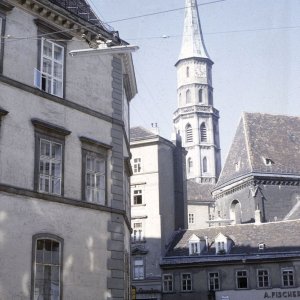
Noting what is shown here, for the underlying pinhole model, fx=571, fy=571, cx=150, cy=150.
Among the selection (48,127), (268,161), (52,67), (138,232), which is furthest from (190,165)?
(48,127)

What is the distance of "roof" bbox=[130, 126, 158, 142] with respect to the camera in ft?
161

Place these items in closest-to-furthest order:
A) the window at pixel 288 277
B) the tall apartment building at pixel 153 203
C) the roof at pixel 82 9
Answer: the roof at pixel 82 9, the window at pixel 288 277, the tall apartment building at pixel 153 203

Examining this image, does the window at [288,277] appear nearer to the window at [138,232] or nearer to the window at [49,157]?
the window at [138,232]

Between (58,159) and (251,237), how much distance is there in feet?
97.3

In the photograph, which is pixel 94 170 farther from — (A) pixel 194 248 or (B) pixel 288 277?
(A) pixel 194 248

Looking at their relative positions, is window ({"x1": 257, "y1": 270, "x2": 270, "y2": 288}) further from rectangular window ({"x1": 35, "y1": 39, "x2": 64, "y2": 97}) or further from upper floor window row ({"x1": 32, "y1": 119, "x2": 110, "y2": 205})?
rectangular window ({"x1": 35, "y1": 39, "x2": 64, "y2": 97})

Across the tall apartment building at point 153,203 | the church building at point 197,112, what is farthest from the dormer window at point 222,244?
the church building at point 197,112

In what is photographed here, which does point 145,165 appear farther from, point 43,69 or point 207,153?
point 207,153

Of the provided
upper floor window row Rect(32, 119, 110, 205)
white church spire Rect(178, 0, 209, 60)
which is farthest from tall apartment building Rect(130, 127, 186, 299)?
white church spire Rect(178, 0, 209, 60)

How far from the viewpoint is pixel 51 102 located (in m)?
19.2

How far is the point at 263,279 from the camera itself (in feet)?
140

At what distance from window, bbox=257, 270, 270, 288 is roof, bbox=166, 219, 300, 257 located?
1576mm

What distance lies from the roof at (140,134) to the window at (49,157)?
97.3 feet

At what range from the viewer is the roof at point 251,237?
4359 cm
